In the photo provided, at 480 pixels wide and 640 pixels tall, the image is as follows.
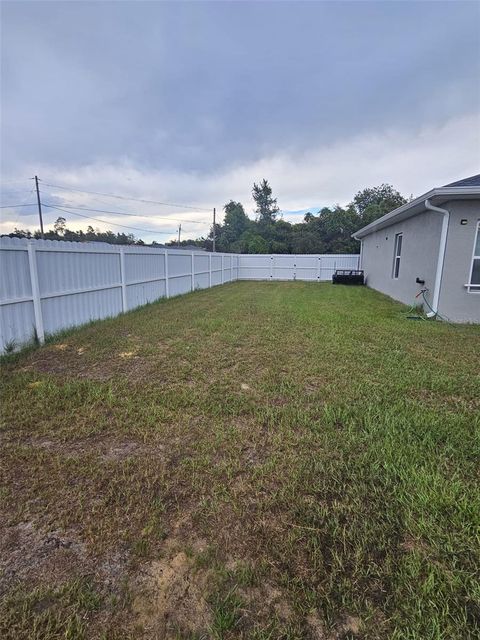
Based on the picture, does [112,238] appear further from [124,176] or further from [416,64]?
[416,64]

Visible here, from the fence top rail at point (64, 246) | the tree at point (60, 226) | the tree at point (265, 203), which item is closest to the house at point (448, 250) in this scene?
the fence top rail at point (64, 246)

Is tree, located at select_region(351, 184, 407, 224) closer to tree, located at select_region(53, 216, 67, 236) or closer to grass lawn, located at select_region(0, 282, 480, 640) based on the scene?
grass lawn, located at select_region(0, 282, 480, 640)

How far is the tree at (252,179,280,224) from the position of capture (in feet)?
145

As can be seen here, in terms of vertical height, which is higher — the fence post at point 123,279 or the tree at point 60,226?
the tree at point 60,226

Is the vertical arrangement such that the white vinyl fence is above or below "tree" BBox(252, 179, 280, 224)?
below

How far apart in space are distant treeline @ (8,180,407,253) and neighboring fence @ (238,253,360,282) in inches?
270

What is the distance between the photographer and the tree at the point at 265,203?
44.2 m

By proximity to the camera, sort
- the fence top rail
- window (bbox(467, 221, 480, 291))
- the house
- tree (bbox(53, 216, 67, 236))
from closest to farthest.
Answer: the fence top rail
the house
window (bbox(467, 221, 480, 291))
tree (bbox(53, 216, 67, 236))

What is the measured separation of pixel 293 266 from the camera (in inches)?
783

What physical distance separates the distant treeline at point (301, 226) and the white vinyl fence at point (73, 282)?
18.2m

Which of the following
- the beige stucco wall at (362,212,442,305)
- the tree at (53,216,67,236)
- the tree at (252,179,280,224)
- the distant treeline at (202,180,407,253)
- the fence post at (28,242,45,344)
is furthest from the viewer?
the tree at (53,216,67,236)

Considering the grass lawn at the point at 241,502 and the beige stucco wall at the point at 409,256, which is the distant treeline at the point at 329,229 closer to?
the beige stucco wall at the point at 409,256

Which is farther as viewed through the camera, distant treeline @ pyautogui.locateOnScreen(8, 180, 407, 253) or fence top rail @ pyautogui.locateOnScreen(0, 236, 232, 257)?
distant treeline @ pyautogui.locateOnScreen(8, 180, 407, 253)

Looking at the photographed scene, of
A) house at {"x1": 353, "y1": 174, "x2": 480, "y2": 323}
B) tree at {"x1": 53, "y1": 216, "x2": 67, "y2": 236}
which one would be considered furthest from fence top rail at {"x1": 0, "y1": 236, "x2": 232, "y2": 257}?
tree at {"x1": 53, "y1": 216, "x2": 67, "y2": 236}
